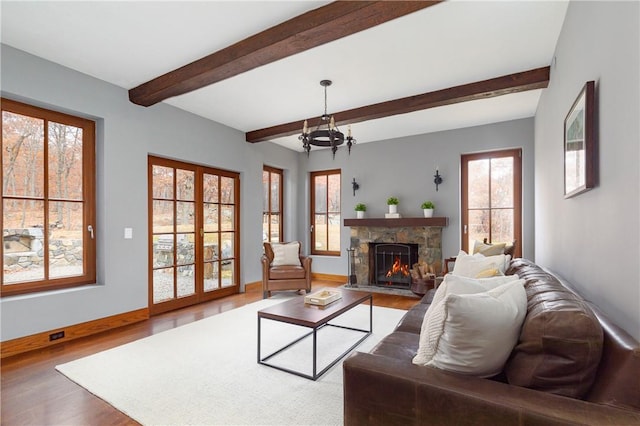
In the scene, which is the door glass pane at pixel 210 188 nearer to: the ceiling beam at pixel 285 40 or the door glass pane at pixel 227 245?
the door glass pane at pixel 227 245

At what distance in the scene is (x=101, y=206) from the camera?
11.6 feet

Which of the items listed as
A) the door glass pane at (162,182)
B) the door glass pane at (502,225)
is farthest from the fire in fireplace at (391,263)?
the door glass pane at (162,182)

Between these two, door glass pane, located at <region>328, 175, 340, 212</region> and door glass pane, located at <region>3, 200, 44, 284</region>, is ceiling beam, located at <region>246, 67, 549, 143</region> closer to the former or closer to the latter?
door glass pane, located at <region>328, 175, 340, 212</region>

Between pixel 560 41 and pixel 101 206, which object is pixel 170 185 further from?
pixel 560 41

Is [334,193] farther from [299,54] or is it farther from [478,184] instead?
[299,54]

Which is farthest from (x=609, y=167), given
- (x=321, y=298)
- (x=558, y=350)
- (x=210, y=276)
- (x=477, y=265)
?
(x=210, y=276)

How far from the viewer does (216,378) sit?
2375 mm

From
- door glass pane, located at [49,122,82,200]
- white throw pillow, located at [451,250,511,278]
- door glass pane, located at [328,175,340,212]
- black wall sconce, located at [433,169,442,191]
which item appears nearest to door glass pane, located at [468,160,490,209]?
black wall sconce, located at [433,169,442,191]

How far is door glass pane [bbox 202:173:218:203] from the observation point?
4883mm

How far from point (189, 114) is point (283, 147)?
87.8 inches

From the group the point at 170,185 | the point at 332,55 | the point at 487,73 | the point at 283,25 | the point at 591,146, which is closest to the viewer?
the point at 591,146

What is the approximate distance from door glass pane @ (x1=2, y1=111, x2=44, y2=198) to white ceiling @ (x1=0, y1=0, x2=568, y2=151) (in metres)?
0.66

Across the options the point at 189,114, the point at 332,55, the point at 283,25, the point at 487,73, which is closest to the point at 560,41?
the point at 487,73

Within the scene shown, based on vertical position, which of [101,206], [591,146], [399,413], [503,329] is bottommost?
[399,413]
